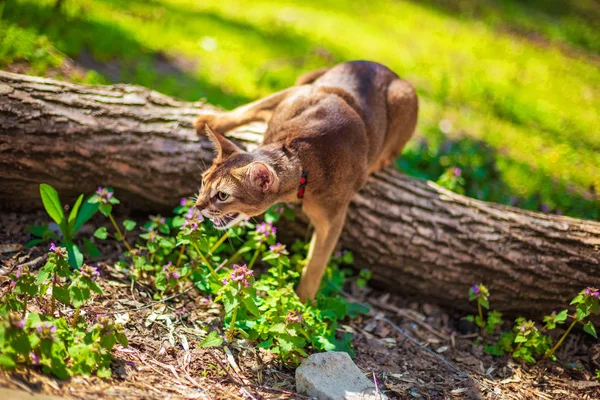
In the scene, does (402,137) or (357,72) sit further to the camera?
(402,137)

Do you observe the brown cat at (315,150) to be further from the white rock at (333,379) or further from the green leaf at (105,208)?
the white rock at (333,379)

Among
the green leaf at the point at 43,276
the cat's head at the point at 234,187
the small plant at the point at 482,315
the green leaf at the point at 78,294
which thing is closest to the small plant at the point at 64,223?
the green leaf at the point at 43,276

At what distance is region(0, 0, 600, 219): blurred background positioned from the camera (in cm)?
562

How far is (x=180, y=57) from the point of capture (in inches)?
270

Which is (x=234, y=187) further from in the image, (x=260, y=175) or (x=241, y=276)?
(x=241, y=276)

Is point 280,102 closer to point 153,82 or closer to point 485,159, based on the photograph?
point 153,82

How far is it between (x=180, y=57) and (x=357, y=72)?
331 centimetres

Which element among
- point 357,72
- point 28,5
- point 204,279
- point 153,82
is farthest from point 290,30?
point 204,279

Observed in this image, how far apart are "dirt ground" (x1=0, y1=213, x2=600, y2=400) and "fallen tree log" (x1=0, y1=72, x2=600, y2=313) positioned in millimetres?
307

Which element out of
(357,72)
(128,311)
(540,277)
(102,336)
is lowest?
(128,311)

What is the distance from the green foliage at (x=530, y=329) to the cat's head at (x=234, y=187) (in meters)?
1.75

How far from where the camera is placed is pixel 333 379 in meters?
3.07

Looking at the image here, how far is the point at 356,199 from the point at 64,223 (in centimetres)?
222

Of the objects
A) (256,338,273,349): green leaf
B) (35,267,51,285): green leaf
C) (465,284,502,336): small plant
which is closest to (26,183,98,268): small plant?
(35,267,51,285): green leaf
